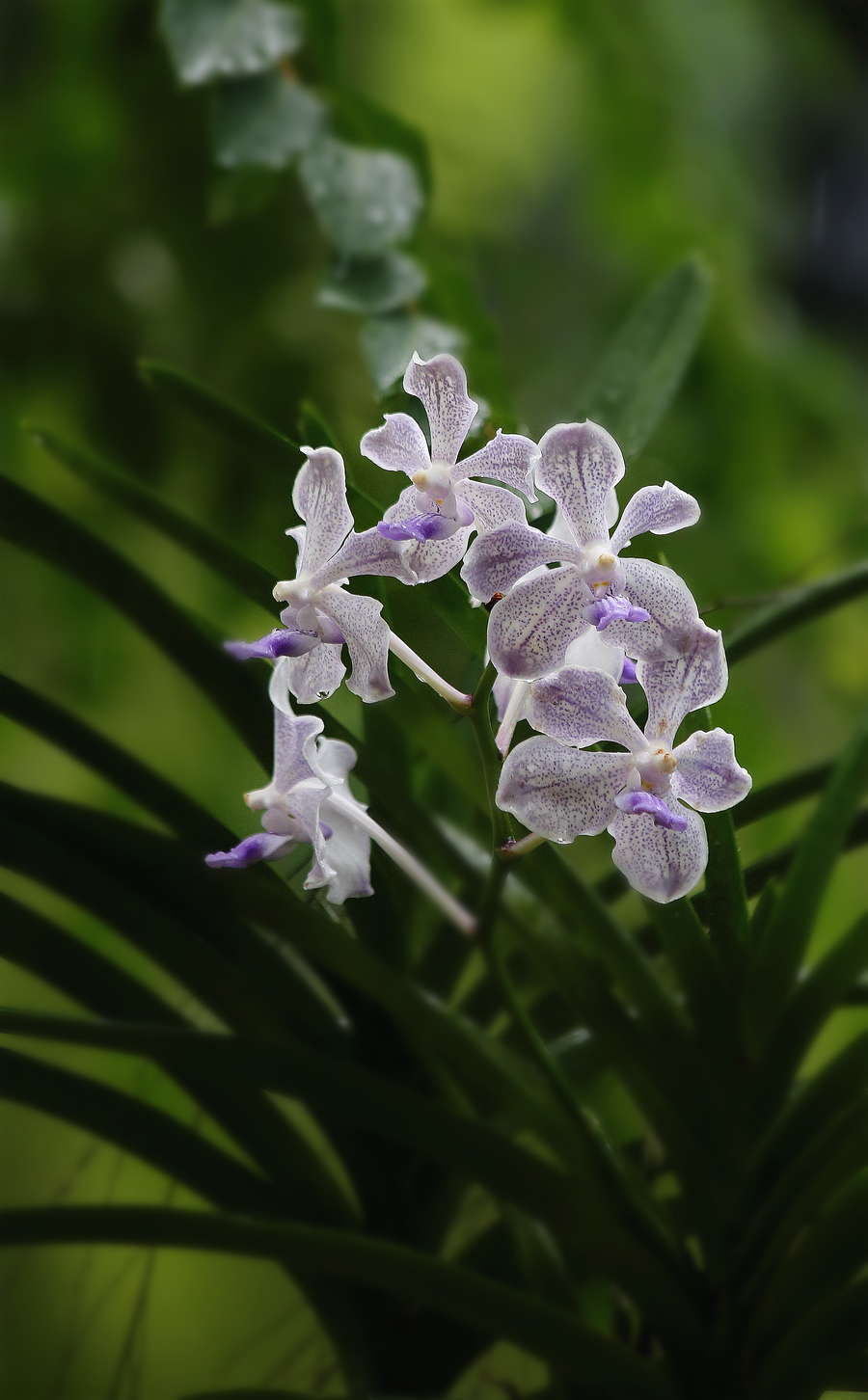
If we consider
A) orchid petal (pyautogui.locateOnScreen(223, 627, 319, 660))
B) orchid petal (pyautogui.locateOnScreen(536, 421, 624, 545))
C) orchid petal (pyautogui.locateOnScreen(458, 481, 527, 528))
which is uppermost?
orchid petal (pyautogui.locateOnScreen(536, 421, 624, 545))

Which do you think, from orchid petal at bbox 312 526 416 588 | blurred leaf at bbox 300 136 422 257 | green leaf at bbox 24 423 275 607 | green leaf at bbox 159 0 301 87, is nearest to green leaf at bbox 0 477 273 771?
green leaf at bbox 24 423 275 607

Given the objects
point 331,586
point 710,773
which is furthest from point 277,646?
point 710,773

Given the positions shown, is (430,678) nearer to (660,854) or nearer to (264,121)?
(660,854)

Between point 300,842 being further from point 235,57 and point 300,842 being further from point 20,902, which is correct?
point 235,57

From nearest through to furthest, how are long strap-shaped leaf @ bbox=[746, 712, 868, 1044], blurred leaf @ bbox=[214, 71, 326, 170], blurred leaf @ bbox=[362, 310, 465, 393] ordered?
1. long strap-shaped leaf @ bbox=[746, 712, 868, 1044]
2. blurred leaf @ bbox=[362, 310, 465, 393]
3. blurred leaf @ bbox=[214, 71, 326, 170]

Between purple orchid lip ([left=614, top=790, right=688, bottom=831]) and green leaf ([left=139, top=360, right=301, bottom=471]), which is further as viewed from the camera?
green leaf ([left=139, top=360, right=301, bottom=471])

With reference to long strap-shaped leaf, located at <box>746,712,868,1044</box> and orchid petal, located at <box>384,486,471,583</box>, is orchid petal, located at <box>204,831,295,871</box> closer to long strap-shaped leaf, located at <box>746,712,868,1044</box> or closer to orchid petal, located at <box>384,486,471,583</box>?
orchid petal, located at <box>384,486,471,583</box>
